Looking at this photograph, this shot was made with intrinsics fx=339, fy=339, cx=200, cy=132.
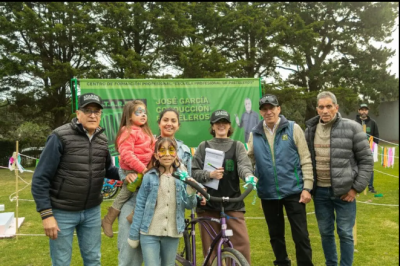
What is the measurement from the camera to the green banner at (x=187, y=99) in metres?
6.04

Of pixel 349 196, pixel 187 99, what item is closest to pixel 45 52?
pixel 187 99

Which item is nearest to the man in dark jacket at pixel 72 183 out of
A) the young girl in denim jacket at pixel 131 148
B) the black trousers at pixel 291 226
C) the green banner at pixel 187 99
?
the young girl in denim jacket at pixel 131 148

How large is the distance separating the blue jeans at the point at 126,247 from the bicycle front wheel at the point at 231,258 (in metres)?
0.56

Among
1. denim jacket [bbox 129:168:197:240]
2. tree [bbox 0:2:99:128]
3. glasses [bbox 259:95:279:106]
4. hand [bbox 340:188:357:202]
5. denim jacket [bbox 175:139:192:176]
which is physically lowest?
hand [bbox 340:188:357:202]

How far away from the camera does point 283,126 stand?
2.98m

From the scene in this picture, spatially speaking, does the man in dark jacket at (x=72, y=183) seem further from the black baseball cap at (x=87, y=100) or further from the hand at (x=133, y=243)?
the hand at (x=133, y=243)

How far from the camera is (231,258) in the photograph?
7.37 feet

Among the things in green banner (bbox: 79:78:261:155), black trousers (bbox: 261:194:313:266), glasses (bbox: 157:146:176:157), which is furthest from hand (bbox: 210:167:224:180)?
green banner (bbox: 79:78:261:155)

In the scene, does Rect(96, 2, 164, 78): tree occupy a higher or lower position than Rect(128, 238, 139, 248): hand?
higher

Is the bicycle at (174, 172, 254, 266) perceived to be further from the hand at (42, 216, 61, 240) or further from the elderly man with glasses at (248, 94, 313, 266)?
the hand at (42, 216, 61, 240)

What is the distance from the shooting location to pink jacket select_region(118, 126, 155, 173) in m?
2.44

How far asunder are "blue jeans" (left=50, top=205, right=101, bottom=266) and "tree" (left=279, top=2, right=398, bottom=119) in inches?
783

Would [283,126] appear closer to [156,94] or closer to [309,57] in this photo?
[156,94]

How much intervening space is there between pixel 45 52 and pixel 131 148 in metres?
18.0
